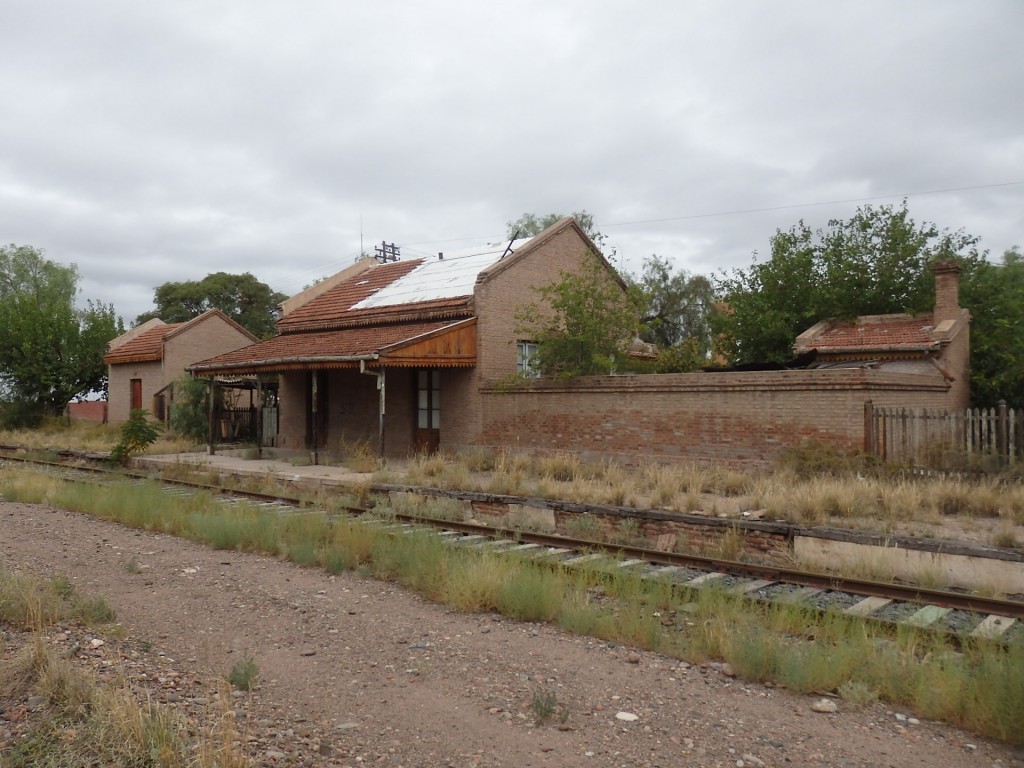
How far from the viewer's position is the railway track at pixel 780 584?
728cm

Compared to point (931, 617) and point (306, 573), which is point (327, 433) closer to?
point (306, 573)

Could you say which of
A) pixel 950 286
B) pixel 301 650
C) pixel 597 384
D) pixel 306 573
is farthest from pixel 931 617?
pixel 950 286

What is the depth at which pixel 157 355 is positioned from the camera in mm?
33281

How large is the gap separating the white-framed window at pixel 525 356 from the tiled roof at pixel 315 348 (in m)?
2.33

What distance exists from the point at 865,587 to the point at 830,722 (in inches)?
145

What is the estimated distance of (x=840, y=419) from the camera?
1504cm

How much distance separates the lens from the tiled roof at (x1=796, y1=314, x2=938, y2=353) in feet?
70.7

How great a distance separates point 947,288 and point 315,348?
1693cm

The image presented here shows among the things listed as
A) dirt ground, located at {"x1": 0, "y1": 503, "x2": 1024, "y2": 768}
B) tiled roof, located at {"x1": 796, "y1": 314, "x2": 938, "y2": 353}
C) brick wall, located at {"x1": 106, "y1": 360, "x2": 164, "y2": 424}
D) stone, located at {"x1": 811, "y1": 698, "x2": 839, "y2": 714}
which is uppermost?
tiled roof, located at {"x1": 796, "y1": 314, "x2": 938, "y2": 353}

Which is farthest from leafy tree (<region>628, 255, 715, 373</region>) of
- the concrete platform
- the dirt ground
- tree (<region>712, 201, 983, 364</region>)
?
the dirt ground

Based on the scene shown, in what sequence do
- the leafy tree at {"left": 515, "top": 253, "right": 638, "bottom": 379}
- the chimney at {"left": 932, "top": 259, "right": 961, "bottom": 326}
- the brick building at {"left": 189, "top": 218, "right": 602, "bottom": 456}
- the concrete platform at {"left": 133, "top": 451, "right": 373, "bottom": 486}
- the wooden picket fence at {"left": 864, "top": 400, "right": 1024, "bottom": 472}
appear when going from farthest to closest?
the chimney at {"left": 932, "top": 259, "right": 961, "bottom": 326} < the brick building at {"left": 189, "top": 218, "right": 602, "bottom": 456} < the leafy tree at {"left": 515, "top": 253, "right": 638, "bottom": 379} < the concrete platform at {"left": 133, "top": 451, "right": 373, "bottom": 486} < the wooden picket fence at {"left": 864, "top": 400, "right": 1024, "bottom": 472}

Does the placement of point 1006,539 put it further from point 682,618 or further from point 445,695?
point 445,695

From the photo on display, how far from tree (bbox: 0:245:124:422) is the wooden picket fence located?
3297 cm

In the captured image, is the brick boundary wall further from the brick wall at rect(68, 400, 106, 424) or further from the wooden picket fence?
the brick wall at rect(68, 400, 106, 424)
